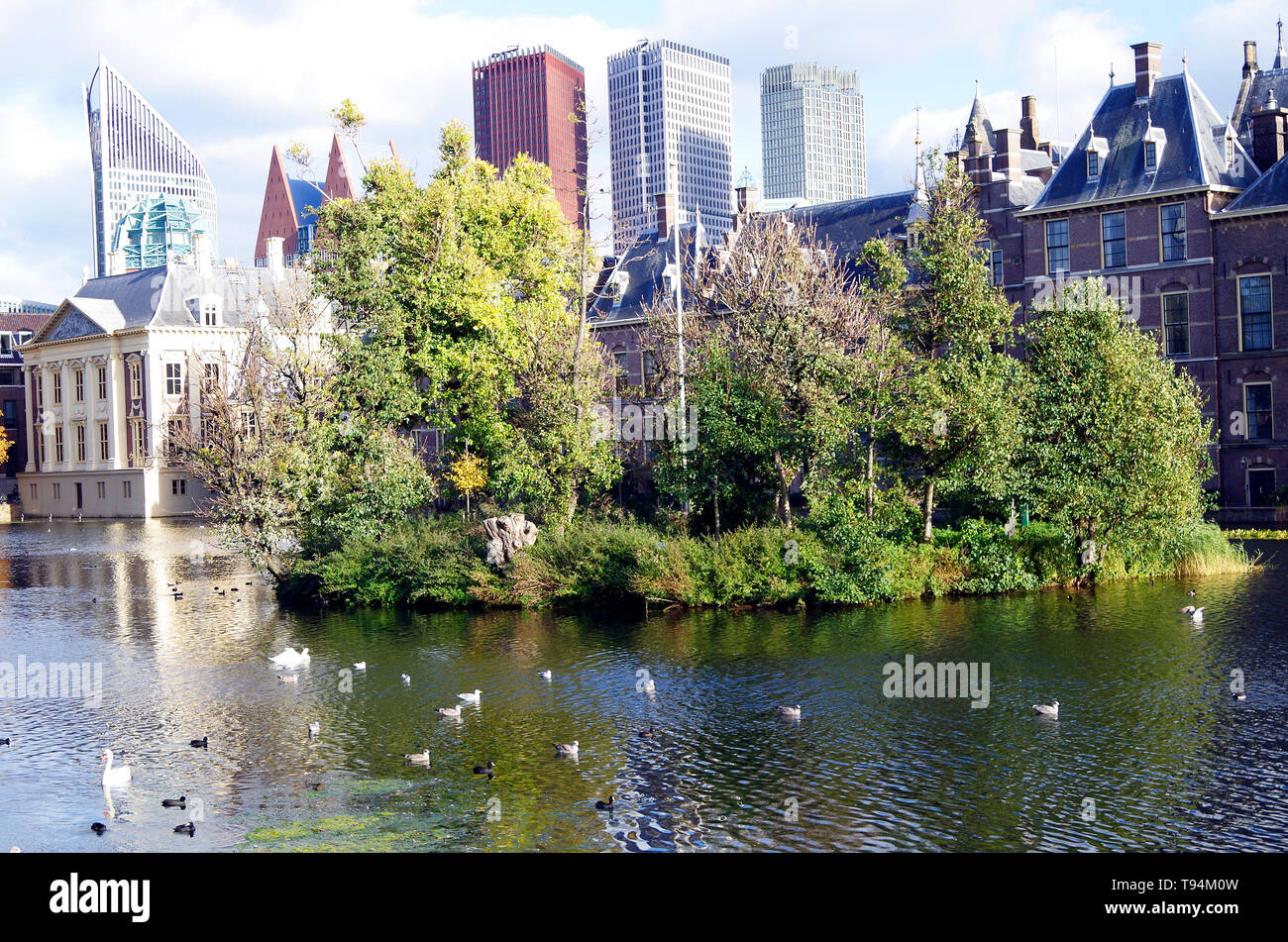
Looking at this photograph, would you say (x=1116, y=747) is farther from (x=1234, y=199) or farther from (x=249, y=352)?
(x=1234, y=199)

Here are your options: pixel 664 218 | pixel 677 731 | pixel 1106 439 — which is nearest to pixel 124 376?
pixel 664 218

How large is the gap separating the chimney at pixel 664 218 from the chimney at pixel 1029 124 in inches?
781

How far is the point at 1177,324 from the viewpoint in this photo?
173 feet

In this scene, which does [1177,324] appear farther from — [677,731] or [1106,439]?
[677,731]

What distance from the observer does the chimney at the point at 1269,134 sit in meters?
51.7

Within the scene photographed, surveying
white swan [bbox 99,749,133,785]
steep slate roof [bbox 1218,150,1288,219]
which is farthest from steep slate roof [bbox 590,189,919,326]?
white swan [bbox 99,749,133,785]

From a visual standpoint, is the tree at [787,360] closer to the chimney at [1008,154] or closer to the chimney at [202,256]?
the chimney at [1008,154]

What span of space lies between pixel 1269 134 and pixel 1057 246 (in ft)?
31.1

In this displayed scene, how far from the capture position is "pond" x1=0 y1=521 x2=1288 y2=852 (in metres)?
14.2

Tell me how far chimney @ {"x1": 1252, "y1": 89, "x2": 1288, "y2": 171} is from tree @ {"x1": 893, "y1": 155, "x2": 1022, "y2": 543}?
911 inches

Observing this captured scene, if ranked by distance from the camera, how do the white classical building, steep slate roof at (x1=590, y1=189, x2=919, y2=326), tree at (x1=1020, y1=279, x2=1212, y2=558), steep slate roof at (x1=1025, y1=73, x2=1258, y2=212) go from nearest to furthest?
tree at (x1=1020, y1=279, x2=1212, y2=558), steep slate roof at (x1=1025, y1=73, x2=1258, y2=212), steep slate roof at (x1=590, y1=189, x2=919, y2=326), the white classical building

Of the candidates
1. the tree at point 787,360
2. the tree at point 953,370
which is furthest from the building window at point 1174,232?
Answer: the tree at point 787,360

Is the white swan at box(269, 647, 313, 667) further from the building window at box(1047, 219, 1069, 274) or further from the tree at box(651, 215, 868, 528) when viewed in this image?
the building window at box(1047, 219, 1069, 274)

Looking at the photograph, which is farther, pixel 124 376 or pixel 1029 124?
pixel 124 376
